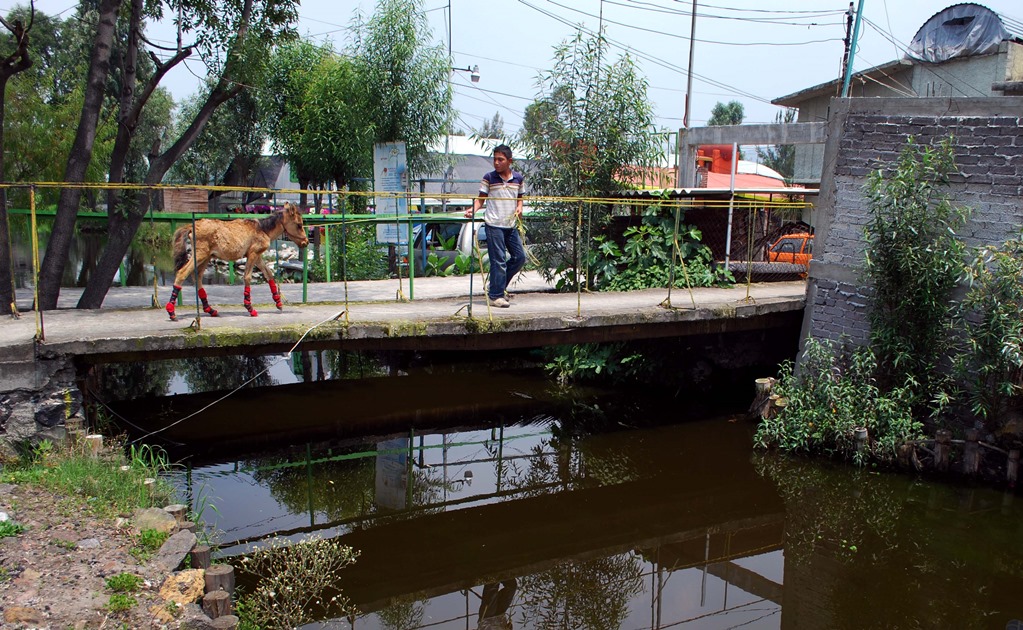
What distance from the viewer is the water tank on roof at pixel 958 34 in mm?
19266

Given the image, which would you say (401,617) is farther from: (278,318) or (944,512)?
(944,512)

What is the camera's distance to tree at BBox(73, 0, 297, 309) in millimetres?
8688

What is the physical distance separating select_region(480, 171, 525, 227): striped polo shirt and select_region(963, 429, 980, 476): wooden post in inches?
203

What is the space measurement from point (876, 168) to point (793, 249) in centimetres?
592

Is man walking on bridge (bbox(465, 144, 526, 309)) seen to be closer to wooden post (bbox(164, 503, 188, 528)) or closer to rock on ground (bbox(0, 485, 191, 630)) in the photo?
wooden post (bbox(164, 503, 188, 528))

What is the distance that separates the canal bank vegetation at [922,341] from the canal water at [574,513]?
47 cm

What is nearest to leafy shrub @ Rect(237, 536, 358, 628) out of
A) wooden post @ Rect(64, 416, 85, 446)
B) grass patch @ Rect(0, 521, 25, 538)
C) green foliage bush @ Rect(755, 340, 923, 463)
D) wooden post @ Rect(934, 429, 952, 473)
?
grass patch @ Rect(0, 521, 25, 538)

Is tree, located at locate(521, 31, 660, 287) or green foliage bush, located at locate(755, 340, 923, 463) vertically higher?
tree, located at locate(521, 31, 660, 287)

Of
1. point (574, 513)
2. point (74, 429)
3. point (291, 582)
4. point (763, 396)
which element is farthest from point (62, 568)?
point (763, 396)

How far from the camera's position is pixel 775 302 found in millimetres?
9562

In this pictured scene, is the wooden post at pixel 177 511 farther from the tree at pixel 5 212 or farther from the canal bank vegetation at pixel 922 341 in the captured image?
the canal bank vegetation at pixel 922 341

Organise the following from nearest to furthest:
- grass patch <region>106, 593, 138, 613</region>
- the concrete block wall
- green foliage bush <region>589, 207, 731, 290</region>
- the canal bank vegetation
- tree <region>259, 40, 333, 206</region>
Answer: grass patch <region>106, 593, 138, 613</region> → the canal bank vegetation → the concrete block wall → green foliage bush <region>589, 207, 731, 290</region> → tree <region>259, 40, 333, 206</region>

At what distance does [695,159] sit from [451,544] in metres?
8.87

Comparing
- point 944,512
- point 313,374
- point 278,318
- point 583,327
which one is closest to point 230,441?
point 278,318
